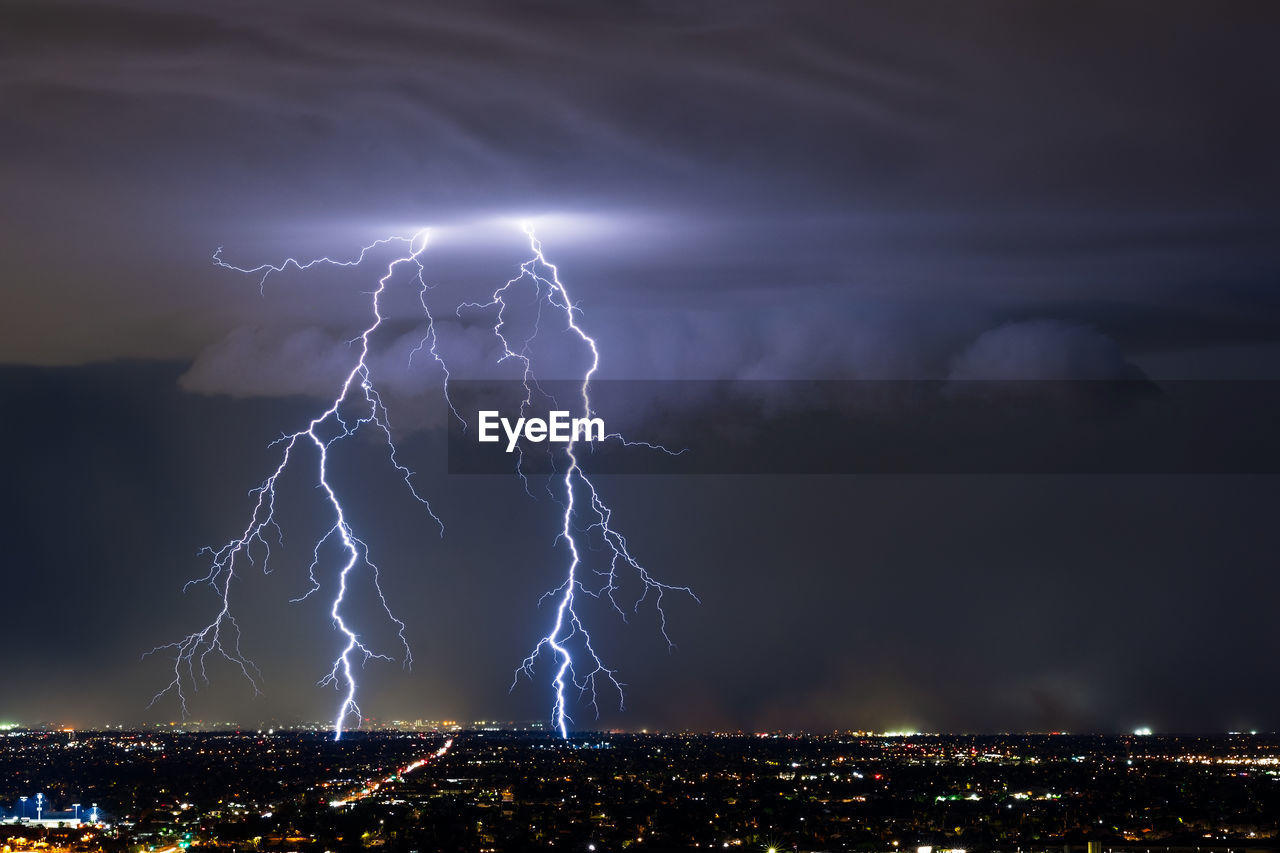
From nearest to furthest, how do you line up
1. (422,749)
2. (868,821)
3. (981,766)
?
(868,821) → (981,766) → (422,749)

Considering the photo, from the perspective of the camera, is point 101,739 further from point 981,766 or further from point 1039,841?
point 1039,841

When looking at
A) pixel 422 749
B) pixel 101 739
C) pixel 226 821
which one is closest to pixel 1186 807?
pixel 226 821

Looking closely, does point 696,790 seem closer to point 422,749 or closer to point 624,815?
point 624,815

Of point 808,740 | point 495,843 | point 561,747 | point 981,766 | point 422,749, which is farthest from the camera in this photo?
point 808,740

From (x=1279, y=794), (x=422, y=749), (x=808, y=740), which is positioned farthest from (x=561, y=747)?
(x=1279, y=794)

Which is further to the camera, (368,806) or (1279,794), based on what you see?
(1279,794)

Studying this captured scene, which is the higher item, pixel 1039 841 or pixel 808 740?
pixel 808 740
